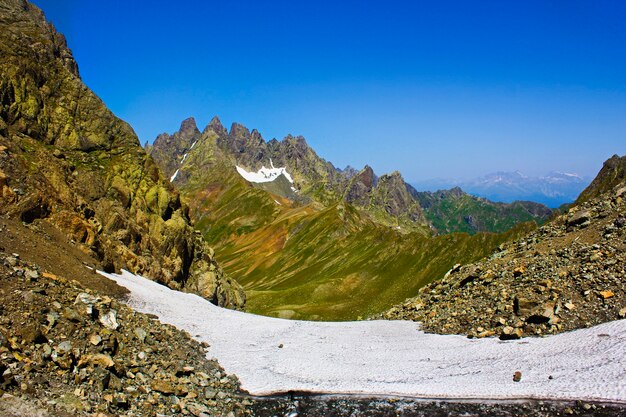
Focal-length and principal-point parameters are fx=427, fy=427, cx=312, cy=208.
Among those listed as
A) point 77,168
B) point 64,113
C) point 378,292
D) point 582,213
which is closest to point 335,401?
point 582,213

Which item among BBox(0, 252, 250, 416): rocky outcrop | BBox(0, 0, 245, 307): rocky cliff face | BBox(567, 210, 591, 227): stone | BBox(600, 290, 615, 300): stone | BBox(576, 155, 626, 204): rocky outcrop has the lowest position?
BBox(0, 252, 250, 416): rocky outcrop

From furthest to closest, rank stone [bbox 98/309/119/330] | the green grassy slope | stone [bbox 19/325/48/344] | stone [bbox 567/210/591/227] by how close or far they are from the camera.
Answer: the green grassy slope → stone [bbox 567/210/591/227] → stone [bbox 98/309/119/330] → stone [bbox 19/325/48/344]

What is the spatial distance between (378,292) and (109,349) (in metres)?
87.6

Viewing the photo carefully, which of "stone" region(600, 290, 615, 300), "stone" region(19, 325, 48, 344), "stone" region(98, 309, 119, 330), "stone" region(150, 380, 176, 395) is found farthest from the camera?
"stone" region(600, 290, 615, 300)

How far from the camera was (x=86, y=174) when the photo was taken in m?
57.1

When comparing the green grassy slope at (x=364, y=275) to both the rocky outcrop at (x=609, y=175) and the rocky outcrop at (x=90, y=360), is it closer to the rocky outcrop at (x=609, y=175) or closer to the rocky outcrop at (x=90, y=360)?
the rocky outcrop at (x=609, y=175)

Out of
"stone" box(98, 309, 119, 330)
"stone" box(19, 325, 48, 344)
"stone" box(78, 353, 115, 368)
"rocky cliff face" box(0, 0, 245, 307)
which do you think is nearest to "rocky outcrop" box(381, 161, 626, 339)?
"stone" box(98, 309, 119, 330)

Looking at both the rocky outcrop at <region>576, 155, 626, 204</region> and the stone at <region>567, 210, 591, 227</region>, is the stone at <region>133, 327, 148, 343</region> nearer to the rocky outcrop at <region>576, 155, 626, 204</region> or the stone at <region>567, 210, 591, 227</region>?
the stone at <region>567, 210, 591, 227</region>

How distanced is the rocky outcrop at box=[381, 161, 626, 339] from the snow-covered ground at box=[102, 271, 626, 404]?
199 centimetres

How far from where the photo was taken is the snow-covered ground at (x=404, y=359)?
2202cm

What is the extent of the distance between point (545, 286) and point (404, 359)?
1356 centimetres

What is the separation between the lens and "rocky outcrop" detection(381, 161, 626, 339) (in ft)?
99.3

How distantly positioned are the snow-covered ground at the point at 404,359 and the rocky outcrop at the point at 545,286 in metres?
1.99

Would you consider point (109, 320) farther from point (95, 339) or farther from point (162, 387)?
point (162, 387)
